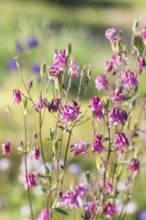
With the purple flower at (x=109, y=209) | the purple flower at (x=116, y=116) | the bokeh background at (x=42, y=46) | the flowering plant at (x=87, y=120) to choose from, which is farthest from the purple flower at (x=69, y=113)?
the purple flower at (x=109, y=209)

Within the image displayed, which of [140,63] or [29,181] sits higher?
[140,63]

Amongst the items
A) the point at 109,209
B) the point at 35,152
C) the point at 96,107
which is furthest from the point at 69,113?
the point at 109,209

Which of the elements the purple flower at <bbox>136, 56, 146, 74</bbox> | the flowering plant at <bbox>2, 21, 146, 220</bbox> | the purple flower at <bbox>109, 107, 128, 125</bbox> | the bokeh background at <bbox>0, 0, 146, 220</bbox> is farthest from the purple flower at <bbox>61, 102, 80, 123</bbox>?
the purple flower at <bbox>136, 56, 146, 74</bbox>

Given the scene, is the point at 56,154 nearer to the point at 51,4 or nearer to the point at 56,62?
the point at 56,62

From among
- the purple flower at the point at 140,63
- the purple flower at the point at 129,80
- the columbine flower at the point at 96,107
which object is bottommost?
the columbine flower at the point at 96,107

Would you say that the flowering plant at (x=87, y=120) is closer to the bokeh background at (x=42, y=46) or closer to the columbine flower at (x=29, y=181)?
the columbine flower at (x=29, y=181)

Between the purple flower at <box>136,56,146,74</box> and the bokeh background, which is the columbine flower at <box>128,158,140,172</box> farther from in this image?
the bokeh background

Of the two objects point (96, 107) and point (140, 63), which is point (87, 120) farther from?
point (140, 63)
